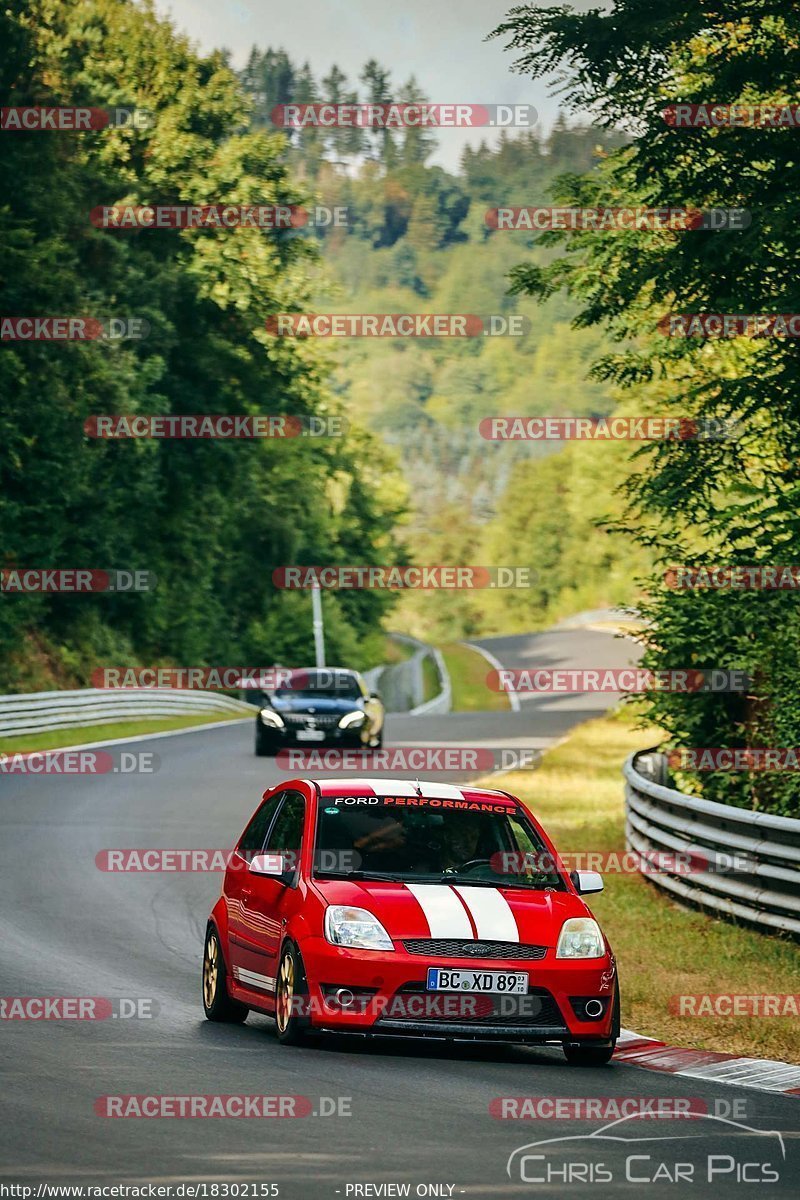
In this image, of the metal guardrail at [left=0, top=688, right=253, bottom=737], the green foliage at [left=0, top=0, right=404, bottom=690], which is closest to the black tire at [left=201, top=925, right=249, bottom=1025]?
the metal guardrail at [left=0, top=688, right=253, bottom=737]

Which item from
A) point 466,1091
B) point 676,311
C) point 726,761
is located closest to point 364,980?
point 466,1091

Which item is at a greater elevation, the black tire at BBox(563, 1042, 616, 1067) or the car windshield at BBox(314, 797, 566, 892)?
the car windshield at BBox(314, 797, 566, 892)

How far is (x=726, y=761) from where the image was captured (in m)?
17.2

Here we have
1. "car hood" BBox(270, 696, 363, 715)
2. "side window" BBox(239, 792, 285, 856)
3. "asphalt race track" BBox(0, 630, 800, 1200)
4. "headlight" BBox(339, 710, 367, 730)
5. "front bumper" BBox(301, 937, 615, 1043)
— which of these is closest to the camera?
"asphalt race track" BBox(0, 630, 800, 1200)

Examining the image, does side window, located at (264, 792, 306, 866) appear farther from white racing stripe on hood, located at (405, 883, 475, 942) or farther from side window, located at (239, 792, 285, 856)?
white racing stripe on hood, located at (405, 883, 475, 942)

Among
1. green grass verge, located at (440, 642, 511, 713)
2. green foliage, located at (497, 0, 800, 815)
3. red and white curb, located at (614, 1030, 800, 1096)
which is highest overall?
green foliage, located at (497, 0, 800, 815)

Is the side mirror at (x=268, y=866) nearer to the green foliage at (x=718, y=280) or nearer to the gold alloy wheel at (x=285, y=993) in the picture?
the gold alloy wheel at (x=285, y=993)

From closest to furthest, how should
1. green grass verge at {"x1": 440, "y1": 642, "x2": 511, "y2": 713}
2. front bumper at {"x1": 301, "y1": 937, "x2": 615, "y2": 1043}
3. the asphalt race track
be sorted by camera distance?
1. the asphalt race track
2. front bumper at {"x1": 301, "y1": 937, "x2": 615, "y2": 1043}
3. green grass verge at {"x1": 440, "y1": 642, "x2": 511, "y2": 713}

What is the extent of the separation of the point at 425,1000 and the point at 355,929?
50 cm

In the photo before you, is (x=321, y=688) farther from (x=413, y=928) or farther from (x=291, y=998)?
(x=413, y=928)

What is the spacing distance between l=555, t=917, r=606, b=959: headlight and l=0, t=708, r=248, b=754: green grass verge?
24.1m

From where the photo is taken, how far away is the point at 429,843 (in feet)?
35.0

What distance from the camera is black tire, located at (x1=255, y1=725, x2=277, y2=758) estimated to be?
33.7 metres

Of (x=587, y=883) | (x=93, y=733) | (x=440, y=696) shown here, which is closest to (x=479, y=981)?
(x=587, y=883)
